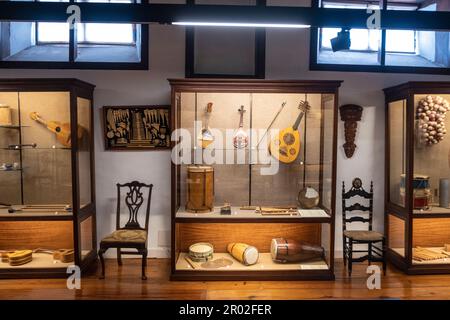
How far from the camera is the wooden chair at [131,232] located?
12.5 ft

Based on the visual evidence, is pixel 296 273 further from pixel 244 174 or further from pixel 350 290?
pixel 244 174

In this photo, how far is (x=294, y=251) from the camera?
158 inches

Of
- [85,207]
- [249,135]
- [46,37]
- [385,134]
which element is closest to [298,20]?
[249,135]

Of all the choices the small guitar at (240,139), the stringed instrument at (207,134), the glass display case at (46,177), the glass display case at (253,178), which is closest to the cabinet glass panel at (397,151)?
the glass display case at (253,178)

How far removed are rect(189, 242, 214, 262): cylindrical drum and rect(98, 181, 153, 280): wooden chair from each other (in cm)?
51

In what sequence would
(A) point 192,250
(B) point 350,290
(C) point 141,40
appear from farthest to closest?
(C) point 141,40
(A) point 192,250
(B) point 350,290

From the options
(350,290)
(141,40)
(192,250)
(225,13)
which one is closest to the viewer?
(225,13)

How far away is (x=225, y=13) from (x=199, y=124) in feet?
5.00

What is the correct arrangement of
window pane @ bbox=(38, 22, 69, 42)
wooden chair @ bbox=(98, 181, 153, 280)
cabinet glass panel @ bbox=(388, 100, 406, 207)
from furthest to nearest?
window pane @ bbox=(38, 22, 69, 42) < cabinet glass panel @ bbox=(388, 100, 406, 207) < wooden chair @ bbox=(98, 181, 153, 280)

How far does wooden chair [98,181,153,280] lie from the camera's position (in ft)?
12.5

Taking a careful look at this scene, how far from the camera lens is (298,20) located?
9.81 feet

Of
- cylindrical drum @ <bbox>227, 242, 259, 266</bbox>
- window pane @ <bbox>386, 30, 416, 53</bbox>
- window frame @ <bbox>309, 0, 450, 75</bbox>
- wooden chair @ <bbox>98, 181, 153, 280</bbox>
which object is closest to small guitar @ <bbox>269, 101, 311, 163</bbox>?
window frame @ <bbox>309, 0, 450, 75</bbox>

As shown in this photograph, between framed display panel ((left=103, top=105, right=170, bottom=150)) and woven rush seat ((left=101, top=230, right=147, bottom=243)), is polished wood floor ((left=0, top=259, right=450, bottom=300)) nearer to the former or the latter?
woven rush seat ((left=101, top=230, right=147, bottom=243))

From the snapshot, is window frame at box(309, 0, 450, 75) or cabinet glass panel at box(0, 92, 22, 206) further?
window frame at box(309, 0, 450, 75)
